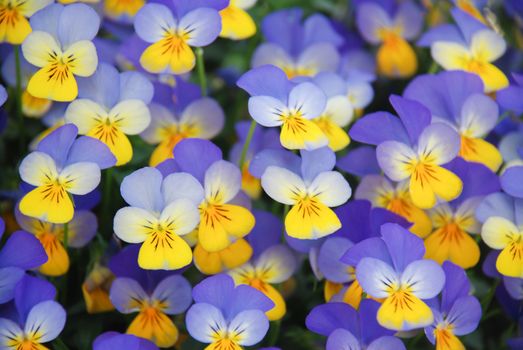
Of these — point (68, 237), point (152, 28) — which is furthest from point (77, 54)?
point (68, 237)

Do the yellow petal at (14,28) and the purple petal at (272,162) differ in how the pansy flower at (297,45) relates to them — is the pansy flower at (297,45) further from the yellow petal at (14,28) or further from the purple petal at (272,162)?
the yellow petal at (14,28)

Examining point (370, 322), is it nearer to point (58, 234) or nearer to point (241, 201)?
point (241, 201)

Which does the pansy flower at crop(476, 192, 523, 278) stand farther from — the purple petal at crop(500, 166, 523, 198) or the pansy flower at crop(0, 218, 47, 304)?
the pansy flower at crop(0, 218, 47, 304)

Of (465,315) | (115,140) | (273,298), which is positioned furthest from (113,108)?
(465,315)

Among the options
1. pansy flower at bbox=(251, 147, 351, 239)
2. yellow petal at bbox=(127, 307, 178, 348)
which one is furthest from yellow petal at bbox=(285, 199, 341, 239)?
yellow petal at bbox=(127, 307, 178, 348)

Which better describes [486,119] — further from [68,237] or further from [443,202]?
[68,237]

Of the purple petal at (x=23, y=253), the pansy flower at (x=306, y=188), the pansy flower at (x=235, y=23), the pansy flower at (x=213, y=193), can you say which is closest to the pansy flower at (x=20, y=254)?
the purple petal at (x=23, y=253)
